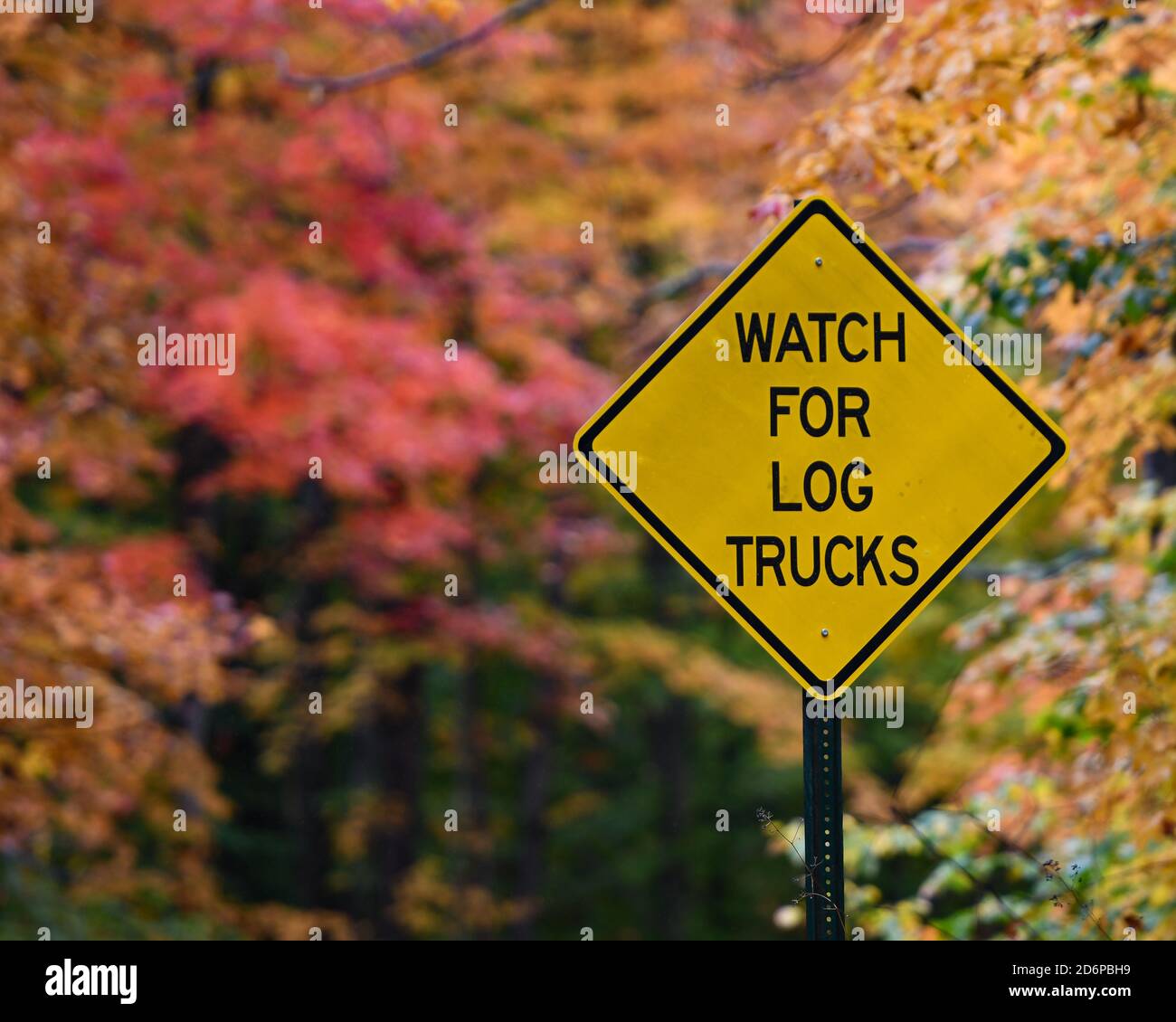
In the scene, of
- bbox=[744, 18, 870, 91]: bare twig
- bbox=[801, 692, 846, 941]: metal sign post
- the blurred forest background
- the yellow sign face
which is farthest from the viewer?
bbox=[744, 18, 870, 91]: bare twig

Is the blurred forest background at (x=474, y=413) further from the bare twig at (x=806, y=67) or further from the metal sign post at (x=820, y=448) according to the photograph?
the metal sign post at (x=820, y=448)

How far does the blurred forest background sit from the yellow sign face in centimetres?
129

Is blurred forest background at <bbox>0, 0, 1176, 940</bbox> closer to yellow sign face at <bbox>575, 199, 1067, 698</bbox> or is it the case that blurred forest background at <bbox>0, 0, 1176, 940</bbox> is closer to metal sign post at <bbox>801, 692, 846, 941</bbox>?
yellow sign face at <bbox>575, 199, 1067, 698</bbox>

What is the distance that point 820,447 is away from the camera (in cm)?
362

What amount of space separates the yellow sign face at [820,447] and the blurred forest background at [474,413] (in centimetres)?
129

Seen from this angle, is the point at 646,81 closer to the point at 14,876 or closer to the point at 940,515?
the point at 14,876

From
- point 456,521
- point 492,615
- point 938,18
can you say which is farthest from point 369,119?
point 938,18

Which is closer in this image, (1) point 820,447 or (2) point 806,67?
(1) point 820,447

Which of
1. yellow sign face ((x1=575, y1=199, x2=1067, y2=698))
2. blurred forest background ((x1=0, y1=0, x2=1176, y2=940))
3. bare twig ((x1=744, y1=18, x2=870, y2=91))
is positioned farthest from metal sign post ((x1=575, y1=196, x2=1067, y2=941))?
bare twig ((x1=744, y1=18, x2=870, y2=91))

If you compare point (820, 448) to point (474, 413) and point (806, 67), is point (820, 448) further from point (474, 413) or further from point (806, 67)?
point (474, 413)

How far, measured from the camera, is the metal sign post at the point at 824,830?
11.3 ft

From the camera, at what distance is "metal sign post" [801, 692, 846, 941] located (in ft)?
11.3

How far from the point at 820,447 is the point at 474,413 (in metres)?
8.60

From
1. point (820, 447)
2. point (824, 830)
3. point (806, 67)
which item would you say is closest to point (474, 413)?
point (806, 67)
